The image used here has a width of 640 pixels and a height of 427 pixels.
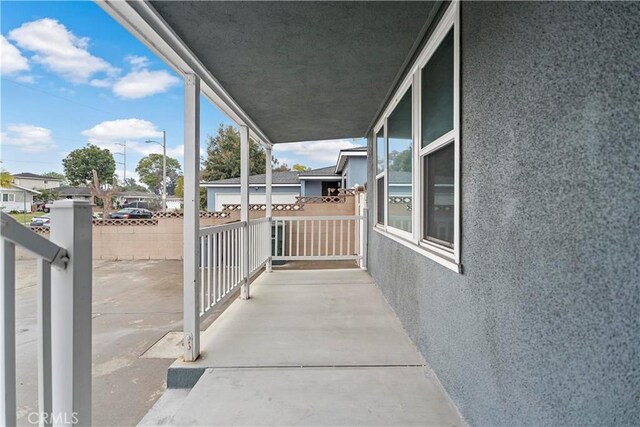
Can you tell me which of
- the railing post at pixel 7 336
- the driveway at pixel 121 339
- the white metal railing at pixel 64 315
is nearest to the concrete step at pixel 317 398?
the driveway at pixel 121 339

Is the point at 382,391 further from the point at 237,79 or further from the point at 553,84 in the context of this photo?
the point at 237,79

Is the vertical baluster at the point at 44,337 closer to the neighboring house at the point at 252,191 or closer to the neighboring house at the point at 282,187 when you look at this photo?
the neighboring house at the point at 282,187

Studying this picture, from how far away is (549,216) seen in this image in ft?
3.76

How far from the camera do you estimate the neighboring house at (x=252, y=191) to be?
15.2 m

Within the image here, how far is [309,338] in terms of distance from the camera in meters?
3.05

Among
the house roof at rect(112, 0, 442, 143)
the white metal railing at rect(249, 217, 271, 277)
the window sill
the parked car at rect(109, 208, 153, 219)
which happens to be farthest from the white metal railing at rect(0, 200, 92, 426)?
the parked car at rect(109, 208, 153, 219)

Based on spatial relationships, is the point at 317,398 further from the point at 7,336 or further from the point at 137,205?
the point at 137,205

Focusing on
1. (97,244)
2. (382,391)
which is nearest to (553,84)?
(382,391)

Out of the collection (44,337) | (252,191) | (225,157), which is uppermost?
(225,157)

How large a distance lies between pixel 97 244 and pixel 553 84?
39.9 feet

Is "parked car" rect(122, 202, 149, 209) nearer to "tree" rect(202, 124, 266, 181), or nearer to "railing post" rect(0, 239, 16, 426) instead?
"tree" rect(202, 124, 266, 181)

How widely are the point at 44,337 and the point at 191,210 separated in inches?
64.9

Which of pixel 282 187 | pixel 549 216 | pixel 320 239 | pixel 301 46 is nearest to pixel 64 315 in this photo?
pixel 549 216

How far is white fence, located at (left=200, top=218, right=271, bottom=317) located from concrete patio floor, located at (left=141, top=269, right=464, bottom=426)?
29 cm
